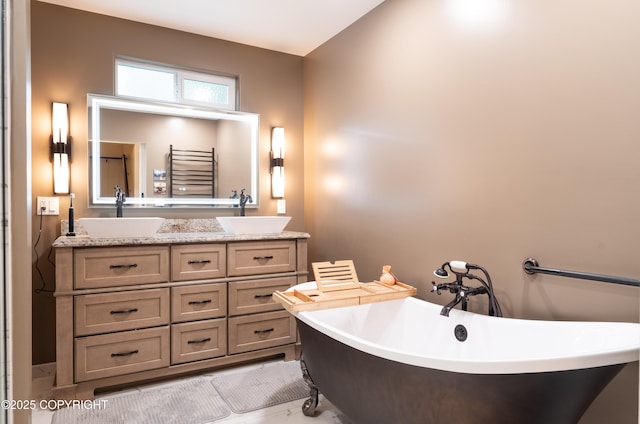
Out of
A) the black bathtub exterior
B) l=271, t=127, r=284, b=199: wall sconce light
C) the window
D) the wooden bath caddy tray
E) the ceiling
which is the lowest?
the black bathtub exterior

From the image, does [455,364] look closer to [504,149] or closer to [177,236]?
[504,149]

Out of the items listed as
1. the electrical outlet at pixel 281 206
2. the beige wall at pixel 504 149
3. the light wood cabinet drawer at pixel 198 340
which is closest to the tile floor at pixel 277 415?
the light wood cabinet drawer at pixel 198 340

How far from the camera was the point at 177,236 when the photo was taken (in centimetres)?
286

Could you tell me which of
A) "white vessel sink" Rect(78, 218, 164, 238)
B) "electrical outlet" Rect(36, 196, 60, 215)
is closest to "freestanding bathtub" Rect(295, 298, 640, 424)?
"white vessel sink" Rect(78, 218, 164, 238)

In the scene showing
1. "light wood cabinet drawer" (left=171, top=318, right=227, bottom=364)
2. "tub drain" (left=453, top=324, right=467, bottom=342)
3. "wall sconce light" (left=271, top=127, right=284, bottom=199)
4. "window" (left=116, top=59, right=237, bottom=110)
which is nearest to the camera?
"tub drain" (left=453, top=324, right=467, bottom=342)

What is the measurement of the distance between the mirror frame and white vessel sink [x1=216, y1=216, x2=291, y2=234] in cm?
43

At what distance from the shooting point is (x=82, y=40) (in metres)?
2.88

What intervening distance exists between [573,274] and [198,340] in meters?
2.24

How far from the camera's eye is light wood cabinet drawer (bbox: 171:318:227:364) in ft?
8.55

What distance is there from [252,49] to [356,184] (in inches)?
63.1

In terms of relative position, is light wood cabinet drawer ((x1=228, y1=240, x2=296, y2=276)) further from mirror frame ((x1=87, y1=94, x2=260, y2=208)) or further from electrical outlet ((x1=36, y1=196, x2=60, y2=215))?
electrical outlet ((x1=36, y1=196, x2=60, y2=215))

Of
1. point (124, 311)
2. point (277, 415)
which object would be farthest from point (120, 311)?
point (277, 415)

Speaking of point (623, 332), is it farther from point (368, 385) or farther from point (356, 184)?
point (356, 184)

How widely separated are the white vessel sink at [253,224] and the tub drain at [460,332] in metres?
1.58
